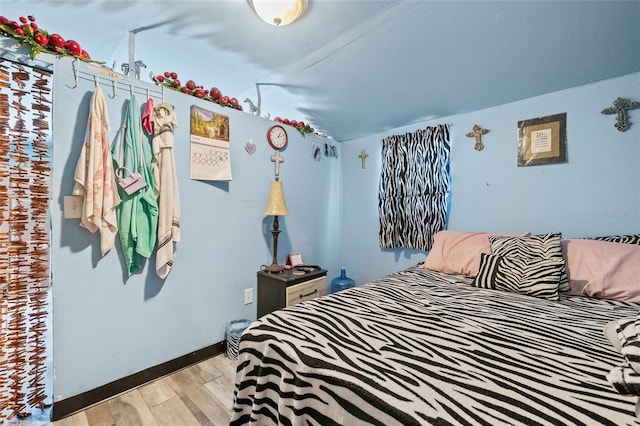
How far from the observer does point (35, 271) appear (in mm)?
1446

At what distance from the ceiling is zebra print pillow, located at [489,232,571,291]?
3.72 ft

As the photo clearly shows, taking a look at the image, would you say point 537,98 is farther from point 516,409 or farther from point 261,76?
point 516,409

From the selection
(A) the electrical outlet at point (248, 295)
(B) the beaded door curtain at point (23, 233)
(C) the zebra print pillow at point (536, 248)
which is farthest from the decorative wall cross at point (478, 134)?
(B) the beaded door curtain at point (23, 233)

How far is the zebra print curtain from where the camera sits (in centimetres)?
254

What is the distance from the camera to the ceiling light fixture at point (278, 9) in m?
1.33

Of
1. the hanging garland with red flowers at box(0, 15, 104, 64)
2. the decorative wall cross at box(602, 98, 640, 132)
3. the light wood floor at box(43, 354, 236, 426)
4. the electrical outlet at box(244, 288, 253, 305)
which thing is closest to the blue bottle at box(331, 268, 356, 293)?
the electrical outlet at box(244, 288, 253, 305)

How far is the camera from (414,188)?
8.84ft

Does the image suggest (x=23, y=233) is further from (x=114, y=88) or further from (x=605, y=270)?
(x=605, y=270)

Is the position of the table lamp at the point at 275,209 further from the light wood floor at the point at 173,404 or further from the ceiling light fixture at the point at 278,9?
the ceiling light fixture at the point at 278,9

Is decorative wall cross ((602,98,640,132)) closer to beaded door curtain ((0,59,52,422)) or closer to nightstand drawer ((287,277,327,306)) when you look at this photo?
nightstand drawer ((287,277,327,306))

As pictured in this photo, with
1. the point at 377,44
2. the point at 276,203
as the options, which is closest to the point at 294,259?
the point at 276,203

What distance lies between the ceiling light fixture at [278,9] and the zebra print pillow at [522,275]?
1.86 metres

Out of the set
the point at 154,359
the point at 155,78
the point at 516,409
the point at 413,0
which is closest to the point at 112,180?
the point at 155,78

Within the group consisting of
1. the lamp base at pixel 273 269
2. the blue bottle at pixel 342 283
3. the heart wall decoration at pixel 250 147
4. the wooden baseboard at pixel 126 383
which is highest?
the heart wall decoration at pixel 250 147
